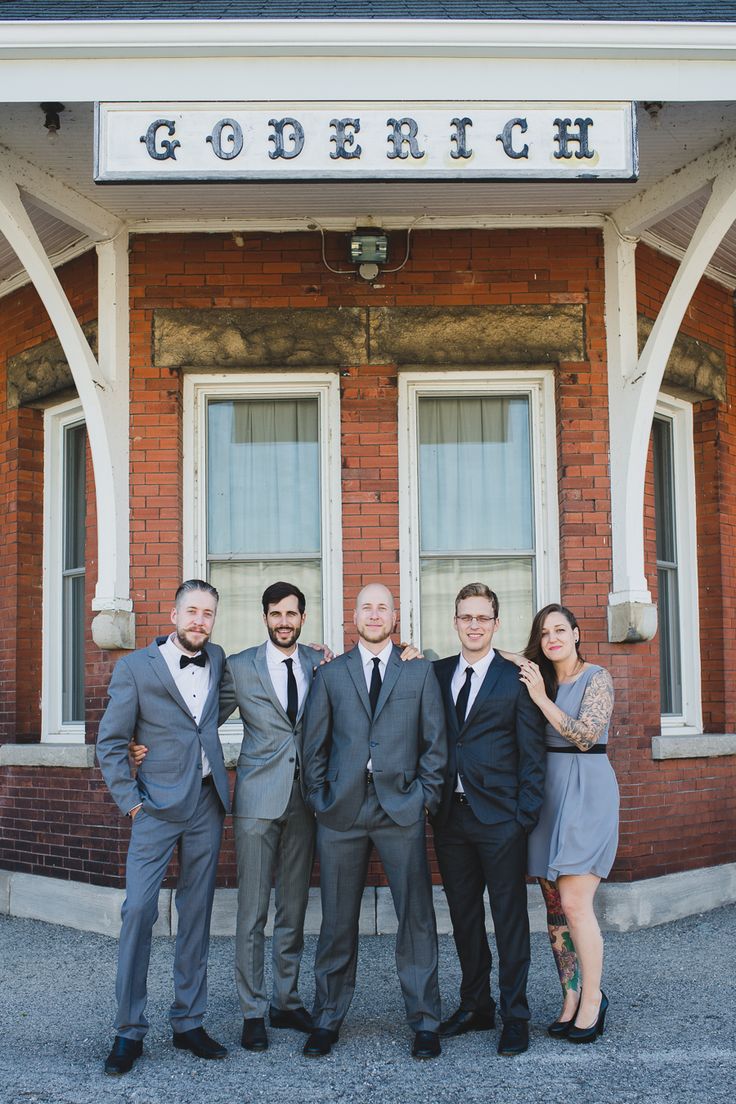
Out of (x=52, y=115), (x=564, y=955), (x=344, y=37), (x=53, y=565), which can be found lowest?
(x=564, y=955)

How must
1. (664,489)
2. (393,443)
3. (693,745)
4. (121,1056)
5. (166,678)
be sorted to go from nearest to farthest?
(121,1056), (166,678), (393,443), (693,745), (664,489)

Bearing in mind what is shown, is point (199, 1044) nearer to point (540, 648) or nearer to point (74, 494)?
point (540, 648)

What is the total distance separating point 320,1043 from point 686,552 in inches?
174

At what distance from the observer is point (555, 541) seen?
688 cm

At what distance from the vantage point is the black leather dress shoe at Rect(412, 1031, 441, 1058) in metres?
4.40

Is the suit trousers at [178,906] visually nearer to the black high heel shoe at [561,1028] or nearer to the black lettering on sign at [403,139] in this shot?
the black high heel shoe at [561,1028]

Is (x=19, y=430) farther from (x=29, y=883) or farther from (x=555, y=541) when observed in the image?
(x=555, y=541)

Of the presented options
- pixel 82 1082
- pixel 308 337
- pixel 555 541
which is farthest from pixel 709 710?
pixel 82 1082

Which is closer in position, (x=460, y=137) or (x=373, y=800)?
(x=373, y=800)

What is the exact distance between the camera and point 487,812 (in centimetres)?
454

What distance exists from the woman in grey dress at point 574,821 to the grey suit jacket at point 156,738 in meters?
1.35

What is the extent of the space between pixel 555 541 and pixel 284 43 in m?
3.18

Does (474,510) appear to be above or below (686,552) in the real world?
above

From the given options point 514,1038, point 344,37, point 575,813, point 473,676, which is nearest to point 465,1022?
point 514,1038
